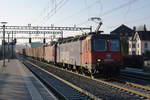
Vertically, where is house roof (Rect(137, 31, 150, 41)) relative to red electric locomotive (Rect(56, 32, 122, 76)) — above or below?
above

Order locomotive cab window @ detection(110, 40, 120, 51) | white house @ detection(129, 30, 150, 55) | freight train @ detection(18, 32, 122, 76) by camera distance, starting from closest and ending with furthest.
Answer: freight train @ detection(18, 32, 122, 76) < locomotive cab window @ detection(110, 40, 120, 51) < white house @ detection(129, 30, 150, 55)

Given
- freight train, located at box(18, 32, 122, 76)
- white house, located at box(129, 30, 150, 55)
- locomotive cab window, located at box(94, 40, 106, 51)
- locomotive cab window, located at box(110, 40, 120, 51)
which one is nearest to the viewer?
freight train, located at box(18, 32, 122, 76)

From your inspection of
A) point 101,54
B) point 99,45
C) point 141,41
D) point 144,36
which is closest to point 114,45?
point 99,45

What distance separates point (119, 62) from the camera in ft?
58.0

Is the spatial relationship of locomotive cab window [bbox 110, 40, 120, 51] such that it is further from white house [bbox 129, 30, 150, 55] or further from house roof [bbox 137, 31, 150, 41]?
house roof [bbox 137, 31, 150, 41]

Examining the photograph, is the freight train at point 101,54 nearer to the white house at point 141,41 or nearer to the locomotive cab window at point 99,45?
the locomotive cab window at point 99,45

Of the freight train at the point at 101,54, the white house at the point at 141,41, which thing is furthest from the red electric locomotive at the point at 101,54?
the white house at the point at 141,41

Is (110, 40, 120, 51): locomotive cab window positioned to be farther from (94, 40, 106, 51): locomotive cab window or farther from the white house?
the white house

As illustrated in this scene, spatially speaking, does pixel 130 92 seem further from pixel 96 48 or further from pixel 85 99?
pixel 96 48

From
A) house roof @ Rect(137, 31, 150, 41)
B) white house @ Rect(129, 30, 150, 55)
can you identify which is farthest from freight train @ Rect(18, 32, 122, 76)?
house roof @ Rect(137, 31, 150, 41)

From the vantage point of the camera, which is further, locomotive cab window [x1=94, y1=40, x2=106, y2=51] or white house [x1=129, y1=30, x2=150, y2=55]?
white house [x1=129, y1=30, x2=150, y2=55]

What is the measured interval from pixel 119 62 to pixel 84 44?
2.82m

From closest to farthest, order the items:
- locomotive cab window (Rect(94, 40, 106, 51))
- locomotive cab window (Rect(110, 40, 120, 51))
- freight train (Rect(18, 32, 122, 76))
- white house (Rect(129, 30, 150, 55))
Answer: freight train (Rect(18, 32, 122, 76)) < locomotive cab window (Rect(94, 40, 106, 51)) < locomotive cab window (Rect(110, 40, 120, 51)) < white house (Rect(129, 30, 150, 55))

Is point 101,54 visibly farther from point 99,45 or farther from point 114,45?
point 114,45
